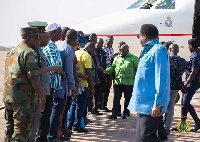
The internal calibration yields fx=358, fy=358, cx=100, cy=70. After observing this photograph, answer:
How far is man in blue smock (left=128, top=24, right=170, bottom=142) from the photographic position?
4.27 m

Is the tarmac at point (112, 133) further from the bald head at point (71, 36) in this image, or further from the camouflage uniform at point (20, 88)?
the camouflage uniform at point (20, 88)

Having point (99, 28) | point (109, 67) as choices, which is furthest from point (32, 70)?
point (99, 28)

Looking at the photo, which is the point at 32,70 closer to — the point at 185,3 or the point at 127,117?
the point at 127,117

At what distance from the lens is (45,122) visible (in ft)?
18.7

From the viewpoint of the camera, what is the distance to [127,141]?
6.64 metres

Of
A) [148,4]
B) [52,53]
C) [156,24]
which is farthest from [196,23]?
[52,53]

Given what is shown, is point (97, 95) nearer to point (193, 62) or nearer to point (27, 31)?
point (193, 62)

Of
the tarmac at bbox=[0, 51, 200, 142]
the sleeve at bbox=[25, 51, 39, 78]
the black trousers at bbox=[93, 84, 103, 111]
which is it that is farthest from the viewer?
the black trousers at bbox=[93, 84, 103, 111]

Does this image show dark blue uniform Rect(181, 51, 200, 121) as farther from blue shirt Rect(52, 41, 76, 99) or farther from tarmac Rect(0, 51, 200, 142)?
blue shirt Rect(52, 41, 76, 99)

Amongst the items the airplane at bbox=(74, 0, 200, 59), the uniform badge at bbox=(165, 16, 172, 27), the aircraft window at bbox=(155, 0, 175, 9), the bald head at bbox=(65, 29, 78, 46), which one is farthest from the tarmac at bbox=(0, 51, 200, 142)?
the aircraft window at bbox=(155, 0, 175, 9)

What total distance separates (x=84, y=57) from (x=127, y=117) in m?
2.59

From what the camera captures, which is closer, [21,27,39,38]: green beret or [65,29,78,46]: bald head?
[21,27,39,38]: green beret

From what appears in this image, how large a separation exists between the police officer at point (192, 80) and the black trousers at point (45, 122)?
3061 mm

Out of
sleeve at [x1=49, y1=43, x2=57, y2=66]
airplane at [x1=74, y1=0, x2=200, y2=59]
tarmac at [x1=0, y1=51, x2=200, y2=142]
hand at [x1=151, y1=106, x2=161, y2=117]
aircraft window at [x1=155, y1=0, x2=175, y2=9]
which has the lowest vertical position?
tarmac at [x1=0, y1=51, x2=200, y2=142]
